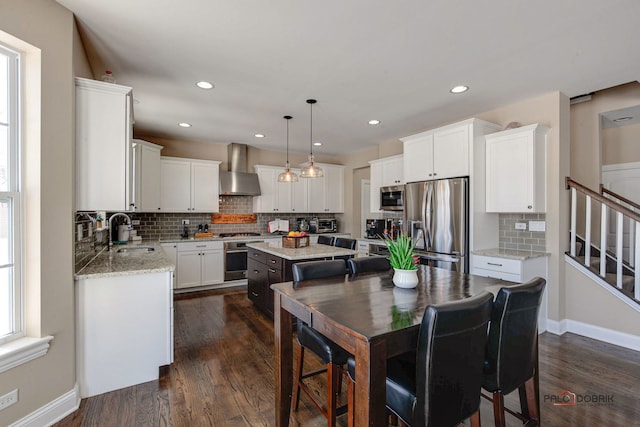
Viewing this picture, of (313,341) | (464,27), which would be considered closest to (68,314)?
(313,341)

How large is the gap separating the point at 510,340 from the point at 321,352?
989 mm

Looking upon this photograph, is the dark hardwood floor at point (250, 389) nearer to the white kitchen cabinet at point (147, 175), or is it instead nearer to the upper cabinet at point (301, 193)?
the white kitchen cabinet at point (147, 175)

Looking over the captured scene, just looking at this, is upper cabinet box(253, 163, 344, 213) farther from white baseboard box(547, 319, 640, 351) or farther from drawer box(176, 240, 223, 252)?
white baseboard box(547, 319, 640, 351)

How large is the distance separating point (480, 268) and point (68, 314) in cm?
385

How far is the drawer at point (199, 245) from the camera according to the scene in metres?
4.98

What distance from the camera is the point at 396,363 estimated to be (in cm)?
153

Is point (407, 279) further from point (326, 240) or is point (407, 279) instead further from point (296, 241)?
point (326, 240)

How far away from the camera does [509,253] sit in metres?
3.45

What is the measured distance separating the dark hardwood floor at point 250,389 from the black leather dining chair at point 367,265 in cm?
91

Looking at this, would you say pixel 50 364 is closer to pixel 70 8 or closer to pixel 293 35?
pixel 70 8

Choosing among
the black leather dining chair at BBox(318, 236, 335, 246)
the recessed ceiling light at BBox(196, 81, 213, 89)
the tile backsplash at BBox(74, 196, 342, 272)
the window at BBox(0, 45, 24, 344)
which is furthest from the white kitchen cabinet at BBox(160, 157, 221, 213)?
the window at BBox(0, 45, 24, 344)

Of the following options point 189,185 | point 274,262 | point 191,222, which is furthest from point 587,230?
point 191,222

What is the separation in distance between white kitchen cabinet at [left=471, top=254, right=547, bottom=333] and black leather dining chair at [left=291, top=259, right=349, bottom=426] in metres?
2.02

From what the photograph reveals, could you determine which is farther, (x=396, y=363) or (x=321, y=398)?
(x=321, y=398)
